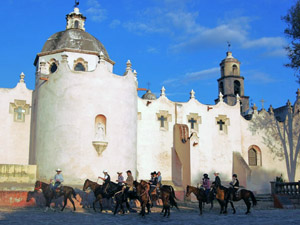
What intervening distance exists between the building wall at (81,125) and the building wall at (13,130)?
1994mm

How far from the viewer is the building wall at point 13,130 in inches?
939

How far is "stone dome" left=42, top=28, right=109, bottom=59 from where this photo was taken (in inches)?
1048

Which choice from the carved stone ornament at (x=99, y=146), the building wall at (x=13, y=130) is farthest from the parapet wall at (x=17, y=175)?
the carved stone ornament at (x=99, y=146)

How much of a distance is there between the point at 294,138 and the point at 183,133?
1161 cm

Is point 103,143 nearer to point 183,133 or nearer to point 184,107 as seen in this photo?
point 183,133

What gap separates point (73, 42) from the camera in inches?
1056

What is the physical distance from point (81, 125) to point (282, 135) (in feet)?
61.8

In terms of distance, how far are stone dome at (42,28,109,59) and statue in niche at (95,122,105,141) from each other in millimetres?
7351

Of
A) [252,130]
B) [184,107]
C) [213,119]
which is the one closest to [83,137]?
[184,107]

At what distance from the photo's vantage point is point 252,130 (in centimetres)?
3031

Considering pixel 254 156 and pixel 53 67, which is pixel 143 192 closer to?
pixel 53 67

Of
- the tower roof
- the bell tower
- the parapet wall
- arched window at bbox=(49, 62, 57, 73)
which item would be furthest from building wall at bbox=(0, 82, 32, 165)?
the bell tower

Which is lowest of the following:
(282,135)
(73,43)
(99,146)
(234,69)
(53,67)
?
(99,146)

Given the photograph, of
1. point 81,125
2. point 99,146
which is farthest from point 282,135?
point 81,125
